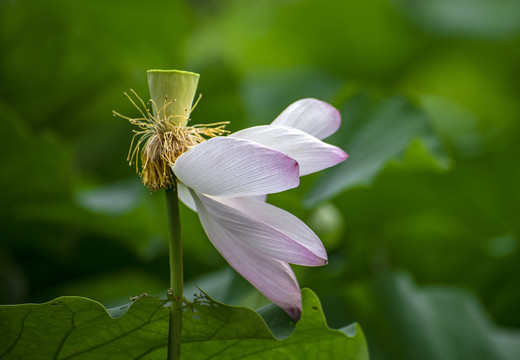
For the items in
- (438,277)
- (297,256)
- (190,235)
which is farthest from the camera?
(438,277)

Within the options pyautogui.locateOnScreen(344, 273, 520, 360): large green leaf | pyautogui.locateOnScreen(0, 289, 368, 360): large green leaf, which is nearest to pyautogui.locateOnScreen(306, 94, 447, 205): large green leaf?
pyautogui.locateOnScreen(344, 273, 520, 360): large green leaf

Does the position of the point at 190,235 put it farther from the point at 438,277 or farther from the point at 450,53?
the point at 450,53

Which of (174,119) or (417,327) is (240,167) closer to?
(174,119)

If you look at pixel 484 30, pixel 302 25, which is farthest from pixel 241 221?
pixel 484 30

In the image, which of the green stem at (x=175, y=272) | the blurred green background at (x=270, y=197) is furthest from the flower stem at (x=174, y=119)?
the blurred green background at (x=270, y=197)

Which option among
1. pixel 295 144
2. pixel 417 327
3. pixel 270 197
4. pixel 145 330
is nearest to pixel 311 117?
pixel 295 144

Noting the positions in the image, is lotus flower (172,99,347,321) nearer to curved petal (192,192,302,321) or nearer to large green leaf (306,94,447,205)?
curved petal (192,192,302,321)

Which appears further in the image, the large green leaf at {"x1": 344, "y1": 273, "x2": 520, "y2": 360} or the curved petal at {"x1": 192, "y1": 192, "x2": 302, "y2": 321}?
the large green leaf at {"x1": 344, "y1": 273, "x2": 520, "y2": 360}
